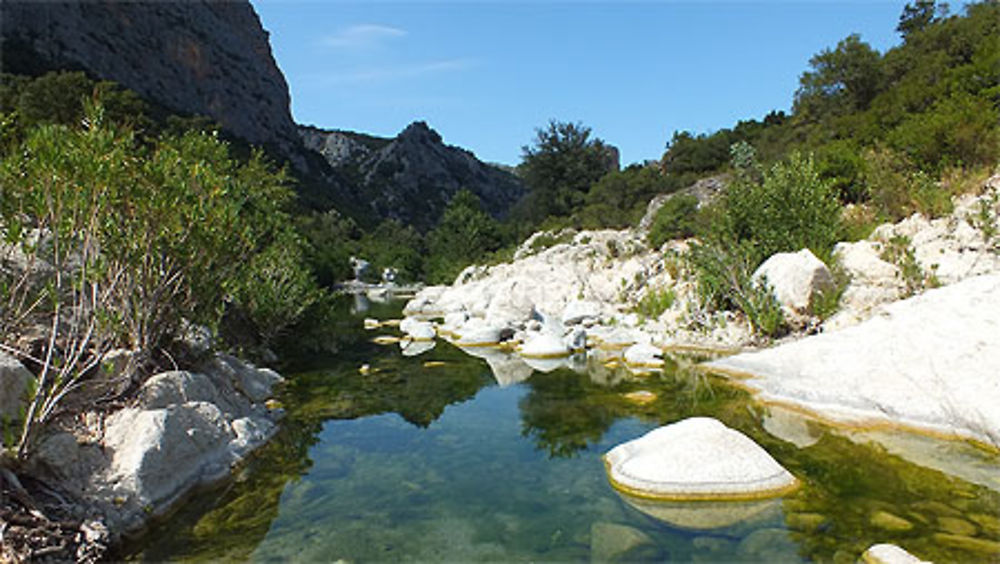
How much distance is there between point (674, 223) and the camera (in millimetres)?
30016

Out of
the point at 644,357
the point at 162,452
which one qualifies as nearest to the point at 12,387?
the point at 162,452

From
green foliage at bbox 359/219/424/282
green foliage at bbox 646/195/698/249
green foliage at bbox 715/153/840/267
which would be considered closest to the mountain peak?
green foliage at bbox 359/219/424/282

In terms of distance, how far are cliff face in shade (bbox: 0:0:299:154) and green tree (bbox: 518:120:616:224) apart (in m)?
52.8

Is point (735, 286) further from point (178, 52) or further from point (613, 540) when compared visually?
point (178, 52)

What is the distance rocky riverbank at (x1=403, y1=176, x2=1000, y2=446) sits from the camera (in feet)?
29.3

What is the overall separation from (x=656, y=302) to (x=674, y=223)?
37.4 ft

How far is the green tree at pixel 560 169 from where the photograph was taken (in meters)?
61.9

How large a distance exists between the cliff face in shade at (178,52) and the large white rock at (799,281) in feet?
274

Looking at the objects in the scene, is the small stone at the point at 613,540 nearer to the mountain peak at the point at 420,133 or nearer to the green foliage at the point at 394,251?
the green foliage at the point at 394,251

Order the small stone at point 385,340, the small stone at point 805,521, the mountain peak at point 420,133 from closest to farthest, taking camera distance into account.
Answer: the small stone at point 805,521 → the small stone at point 385,340 → the mountain peak at point 420,133

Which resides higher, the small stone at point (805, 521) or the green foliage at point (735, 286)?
the green foliage at point (735, 286)

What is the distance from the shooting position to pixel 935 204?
16672 mm

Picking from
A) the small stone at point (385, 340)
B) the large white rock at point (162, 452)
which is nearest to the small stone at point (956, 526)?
the large white rock at point (162, 452)

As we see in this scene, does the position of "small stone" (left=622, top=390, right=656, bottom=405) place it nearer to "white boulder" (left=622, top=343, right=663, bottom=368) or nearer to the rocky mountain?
"white boulder" (left=622, top=343, right=663, bottom=368)
